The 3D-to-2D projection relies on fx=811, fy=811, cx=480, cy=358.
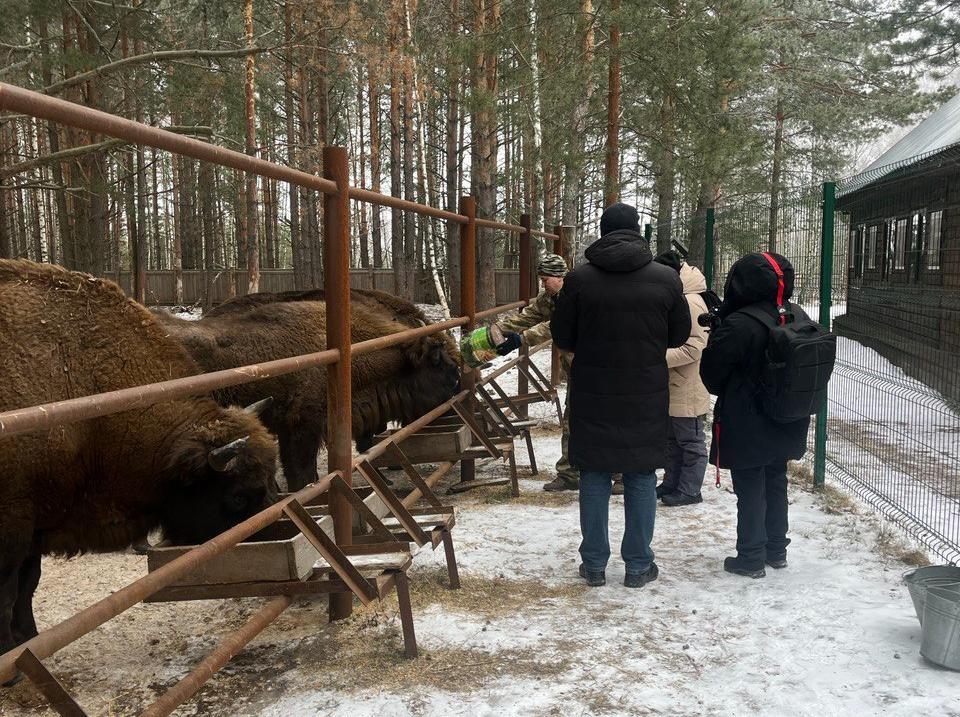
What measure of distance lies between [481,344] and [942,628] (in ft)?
9.84

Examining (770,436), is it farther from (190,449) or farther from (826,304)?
(190,449)

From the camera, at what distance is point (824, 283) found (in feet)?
20.1

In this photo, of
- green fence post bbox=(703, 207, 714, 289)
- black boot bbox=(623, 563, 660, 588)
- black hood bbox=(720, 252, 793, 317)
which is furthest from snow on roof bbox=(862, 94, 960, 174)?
black boot bbox=(623, 563, 660, 588)

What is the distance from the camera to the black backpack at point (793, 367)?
416 cm

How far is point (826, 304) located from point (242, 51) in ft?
20.1

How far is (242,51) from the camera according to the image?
8.27m

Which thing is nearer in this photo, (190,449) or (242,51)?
(190,449)

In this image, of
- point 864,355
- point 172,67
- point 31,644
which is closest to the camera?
point 31,644

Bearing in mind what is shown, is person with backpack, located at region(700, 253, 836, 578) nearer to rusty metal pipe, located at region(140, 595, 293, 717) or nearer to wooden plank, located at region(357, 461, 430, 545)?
wooden plank, located at region(357, 461, 430, 545)

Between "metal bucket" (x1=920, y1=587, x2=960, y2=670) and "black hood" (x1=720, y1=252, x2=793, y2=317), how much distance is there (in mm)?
1691

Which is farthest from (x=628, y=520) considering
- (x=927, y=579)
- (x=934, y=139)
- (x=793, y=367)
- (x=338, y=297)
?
(x=934, y=139)

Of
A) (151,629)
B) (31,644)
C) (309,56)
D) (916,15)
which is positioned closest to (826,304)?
(151,629)

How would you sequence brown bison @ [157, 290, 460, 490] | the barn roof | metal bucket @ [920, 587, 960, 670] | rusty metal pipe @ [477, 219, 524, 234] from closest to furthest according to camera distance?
metal bucket @ [920, 587, 960, 670]
brown bison @ [157, 290, 460, 490]
rusty metal pipe @ [477, 219, 524, 234]
the barn roof

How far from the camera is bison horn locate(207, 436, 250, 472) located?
11.2 ft
